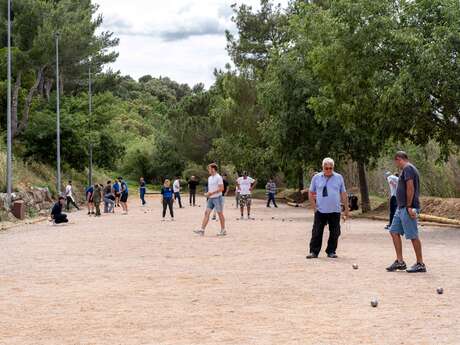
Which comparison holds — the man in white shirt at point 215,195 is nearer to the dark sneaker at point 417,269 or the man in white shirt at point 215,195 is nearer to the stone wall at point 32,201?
the dark sneaker at point 417,269

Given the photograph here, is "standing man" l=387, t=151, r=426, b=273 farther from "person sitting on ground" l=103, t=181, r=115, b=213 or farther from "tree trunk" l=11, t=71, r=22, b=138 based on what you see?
"tree trunk" l=11, t=71, r=22, b=138

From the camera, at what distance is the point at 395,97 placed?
21.0 meters

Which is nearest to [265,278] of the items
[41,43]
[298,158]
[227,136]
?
[298,158]

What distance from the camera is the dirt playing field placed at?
748 centimetres

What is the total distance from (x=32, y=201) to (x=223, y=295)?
2815 centimetres

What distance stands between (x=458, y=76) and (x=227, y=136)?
41623 millimetres

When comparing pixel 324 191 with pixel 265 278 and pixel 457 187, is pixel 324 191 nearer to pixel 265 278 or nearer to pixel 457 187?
pixel 265 278

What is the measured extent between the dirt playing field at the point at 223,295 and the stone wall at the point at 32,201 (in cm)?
1318

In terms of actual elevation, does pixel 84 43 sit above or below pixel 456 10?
above

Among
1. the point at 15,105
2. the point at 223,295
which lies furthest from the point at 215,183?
the point at 15,105

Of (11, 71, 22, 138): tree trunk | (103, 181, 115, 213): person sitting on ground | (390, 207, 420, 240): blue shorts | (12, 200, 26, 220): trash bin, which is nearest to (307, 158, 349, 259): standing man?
(390, 207, 420, 240): blue shorts

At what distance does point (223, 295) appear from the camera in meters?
9.93

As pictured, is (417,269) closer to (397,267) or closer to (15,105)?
(397,267)

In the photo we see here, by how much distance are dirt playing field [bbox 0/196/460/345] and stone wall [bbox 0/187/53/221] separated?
43.2ft
